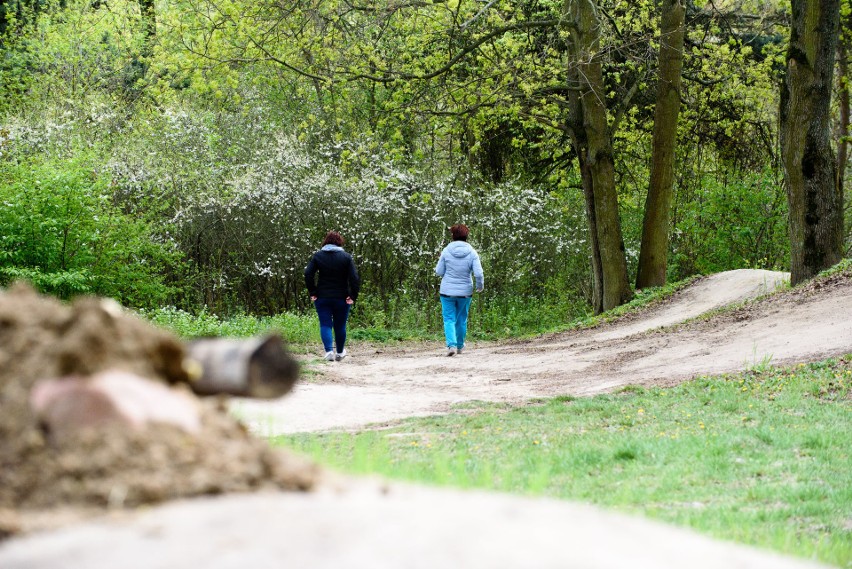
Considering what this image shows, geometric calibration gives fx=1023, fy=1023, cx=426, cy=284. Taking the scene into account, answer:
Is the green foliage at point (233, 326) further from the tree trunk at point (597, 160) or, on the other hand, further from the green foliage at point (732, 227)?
the green foliage at point (732, 227)

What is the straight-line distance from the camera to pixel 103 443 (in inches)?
119

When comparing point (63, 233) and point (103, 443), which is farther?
point (63, 233)

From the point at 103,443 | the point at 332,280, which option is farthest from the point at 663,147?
the point at 103,443

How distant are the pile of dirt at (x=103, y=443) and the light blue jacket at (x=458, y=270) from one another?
46.5 feet

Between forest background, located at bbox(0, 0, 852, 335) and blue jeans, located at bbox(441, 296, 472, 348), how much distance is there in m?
5.05

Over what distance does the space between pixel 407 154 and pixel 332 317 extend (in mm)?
12662

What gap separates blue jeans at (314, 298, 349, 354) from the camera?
53.1 feet

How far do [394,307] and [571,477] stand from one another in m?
18.8

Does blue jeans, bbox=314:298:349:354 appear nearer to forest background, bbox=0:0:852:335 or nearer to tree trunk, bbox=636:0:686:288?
forest background, bbox=0:0:852:335

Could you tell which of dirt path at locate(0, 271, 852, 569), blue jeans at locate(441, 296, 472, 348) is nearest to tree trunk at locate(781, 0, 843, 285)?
blue jeans at locate(441, 296, 472, 348)

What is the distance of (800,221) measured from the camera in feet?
60.9

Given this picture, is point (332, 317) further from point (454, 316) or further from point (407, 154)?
point (407, 154)

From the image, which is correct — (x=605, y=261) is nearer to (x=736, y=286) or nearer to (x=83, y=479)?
(x=736, y=286)

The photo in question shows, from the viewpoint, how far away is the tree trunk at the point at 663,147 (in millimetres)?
22703
